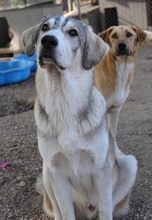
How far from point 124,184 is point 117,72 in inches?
77.8

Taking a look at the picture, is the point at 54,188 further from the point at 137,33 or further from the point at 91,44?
the point at 137,33

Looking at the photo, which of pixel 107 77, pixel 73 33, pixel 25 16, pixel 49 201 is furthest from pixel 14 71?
pixel 73 33

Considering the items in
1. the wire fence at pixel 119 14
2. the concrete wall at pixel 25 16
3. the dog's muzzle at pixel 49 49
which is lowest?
the wire fence at pixel 119 14

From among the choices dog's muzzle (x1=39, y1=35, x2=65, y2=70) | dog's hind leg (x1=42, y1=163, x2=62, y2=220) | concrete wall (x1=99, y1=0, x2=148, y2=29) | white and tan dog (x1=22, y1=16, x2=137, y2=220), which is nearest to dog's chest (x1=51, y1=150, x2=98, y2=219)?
white and tan dog (x1=22, y1=16, x2=137, y2=220)

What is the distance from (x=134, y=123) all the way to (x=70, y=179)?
8.81 feet

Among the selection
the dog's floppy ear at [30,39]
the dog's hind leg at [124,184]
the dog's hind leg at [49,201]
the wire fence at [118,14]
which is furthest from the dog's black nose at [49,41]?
the wire fence at [118,14]

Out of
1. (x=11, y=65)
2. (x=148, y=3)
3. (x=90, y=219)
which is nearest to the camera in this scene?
(x=90, y=219)

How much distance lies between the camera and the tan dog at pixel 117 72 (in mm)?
4770

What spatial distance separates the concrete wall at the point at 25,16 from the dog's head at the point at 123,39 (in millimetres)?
4840

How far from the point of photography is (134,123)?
545cm

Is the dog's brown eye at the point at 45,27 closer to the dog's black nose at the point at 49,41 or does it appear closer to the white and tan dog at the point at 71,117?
the white and tan dog at the point at 71,117

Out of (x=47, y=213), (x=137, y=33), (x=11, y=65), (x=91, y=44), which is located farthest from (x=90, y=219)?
(x=11, y=65)

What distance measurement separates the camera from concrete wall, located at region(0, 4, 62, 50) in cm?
970

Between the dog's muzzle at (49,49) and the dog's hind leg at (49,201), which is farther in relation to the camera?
the dog's hind leg at (49,201)
